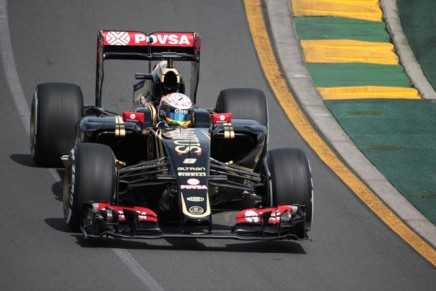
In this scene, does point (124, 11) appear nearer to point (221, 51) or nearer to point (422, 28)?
point (221, 51)

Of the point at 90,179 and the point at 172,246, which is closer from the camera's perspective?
the point at 90,179

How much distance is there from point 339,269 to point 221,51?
9463 millimetres

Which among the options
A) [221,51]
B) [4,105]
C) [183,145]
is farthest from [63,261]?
[221,51]

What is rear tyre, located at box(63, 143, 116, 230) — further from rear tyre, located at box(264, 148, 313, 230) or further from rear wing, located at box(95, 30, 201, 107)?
rear wing, located at box(95, 30, 201, 107)

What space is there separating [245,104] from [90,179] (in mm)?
3772

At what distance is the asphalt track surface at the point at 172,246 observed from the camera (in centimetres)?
1209

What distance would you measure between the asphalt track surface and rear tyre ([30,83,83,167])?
0.32 metres

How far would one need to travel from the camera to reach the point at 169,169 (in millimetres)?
13625

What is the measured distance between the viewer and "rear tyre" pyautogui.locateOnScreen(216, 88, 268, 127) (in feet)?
53.2

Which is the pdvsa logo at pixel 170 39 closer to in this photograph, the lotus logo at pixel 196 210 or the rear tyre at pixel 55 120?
the rear tyre at pixel 55 120

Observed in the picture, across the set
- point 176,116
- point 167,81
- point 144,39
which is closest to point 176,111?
point 176,116

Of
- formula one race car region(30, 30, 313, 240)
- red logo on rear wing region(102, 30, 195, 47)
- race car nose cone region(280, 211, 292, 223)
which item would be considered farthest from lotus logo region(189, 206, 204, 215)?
red logo on rear wing region(102, 30, 195, 47)

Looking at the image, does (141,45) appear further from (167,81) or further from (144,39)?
(167,81)

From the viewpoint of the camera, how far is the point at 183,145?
1371 centimetres
